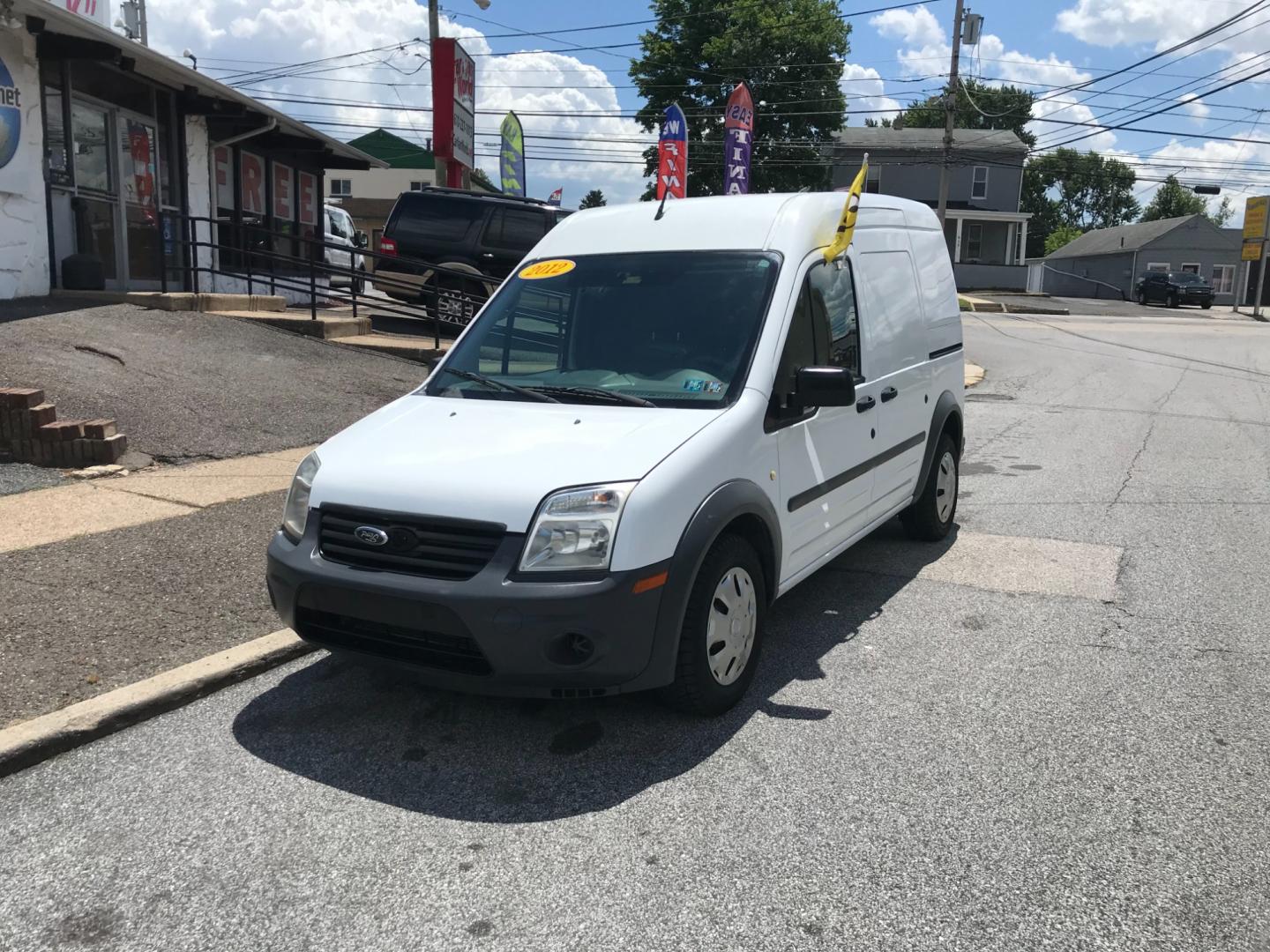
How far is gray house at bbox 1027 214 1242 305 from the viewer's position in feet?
188

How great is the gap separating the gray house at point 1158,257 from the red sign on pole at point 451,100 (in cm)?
4866

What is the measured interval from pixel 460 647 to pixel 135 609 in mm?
2214


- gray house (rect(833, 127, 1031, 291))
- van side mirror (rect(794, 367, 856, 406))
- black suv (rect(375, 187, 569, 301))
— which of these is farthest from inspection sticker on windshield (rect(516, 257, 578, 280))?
gray house (rect(833, 127, 1031, 291))

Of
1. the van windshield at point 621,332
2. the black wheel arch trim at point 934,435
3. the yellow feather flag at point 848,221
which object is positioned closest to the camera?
the van windshield at point 621,332

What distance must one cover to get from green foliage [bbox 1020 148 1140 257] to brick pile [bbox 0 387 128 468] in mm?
91504

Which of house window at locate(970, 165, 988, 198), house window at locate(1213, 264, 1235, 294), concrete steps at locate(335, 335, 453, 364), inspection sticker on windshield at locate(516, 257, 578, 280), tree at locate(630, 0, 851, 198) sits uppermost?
tree at locate(630, 0, 851, 198)

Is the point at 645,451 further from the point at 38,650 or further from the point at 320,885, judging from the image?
the point at 38,650

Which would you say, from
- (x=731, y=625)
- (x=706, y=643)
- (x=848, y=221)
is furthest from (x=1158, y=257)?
(x=706, y=643)

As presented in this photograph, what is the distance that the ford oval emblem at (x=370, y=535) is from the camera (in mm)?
3711

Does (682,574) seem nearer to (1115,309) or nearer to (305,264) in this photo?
(305,264)

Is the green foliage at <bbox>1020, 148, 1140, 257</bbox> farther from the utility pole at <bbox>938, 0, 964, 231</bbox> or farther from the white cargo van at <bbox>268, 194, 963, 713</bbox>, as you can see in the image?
the white cargo van at <bbox>268, 194, 963, 713</bbox>

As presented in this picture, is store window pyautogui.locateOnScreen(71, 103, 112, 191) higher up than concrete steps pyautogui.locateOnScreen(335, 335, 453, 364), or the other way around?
store window pyautogui.locateOnScreen(71, 103, 112, 191)

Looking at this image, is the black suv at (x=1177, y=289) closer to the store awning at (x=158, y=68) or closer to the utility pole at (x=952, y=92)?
the utility pole at (x=952, y=92)

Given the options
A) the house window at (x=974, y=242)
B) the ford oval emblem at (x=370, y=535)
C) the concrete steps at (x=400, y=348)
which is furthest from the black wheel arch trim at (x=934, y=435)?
the house window at (x=974, y=242)
